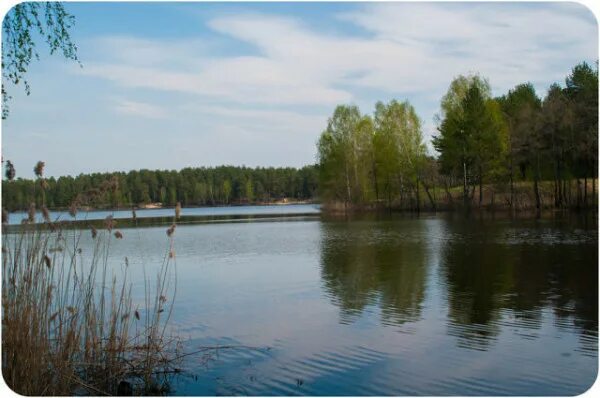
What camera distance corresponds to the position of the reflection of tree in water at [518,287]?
989cm

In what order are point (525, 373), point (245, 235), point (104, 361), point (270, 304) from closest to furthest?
point (104, 361) < point (525, 373) < point (270, 304) < point (245, 235)

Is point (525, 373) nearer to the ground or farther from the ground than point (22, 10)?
nearer to the ground

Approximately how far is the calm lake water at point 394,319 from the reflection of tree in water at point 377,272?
4cm

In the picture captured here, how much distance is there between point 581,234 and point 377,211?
30.7m

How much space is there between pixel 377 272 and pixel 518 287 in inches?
162

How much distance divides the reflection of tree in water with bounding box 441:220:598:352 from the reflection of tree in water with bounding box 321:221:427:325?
82 cm

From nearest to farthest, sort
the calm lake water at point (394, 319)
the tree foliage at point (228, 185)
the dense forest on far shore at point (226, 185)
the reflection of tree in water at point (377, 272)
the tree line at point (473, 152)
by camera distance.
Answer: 1. the calm lake water at point (394, 319)
2. the reflection of tree in water at point (377, 272)
3. the tree line at point (473, 152)
4. the dense forest on far shore at point (226, 185)
5. the tree foliage at point (228, 185)

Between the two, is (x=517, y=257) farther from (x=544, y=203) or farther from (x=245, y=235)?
(x=544, y=203)

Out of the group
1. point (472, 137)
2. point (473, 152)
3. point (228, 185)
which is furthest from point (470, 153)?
point (228, 185)

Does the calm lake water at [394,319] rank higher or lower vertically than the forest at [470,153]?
lower

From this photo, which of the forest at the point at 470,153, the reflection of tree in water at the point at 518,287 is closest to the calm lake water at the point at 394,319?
the reflection of tree in water at the point at 518,287

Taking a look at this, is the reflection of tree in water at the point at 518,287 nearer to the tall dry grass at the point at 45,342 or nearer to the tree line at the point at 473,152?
the tall dry grass at the point at 45,342

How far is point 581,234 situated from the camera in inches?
940

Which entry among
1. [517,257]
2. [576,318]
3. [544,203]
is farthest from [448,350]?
Answer: [544,203]
